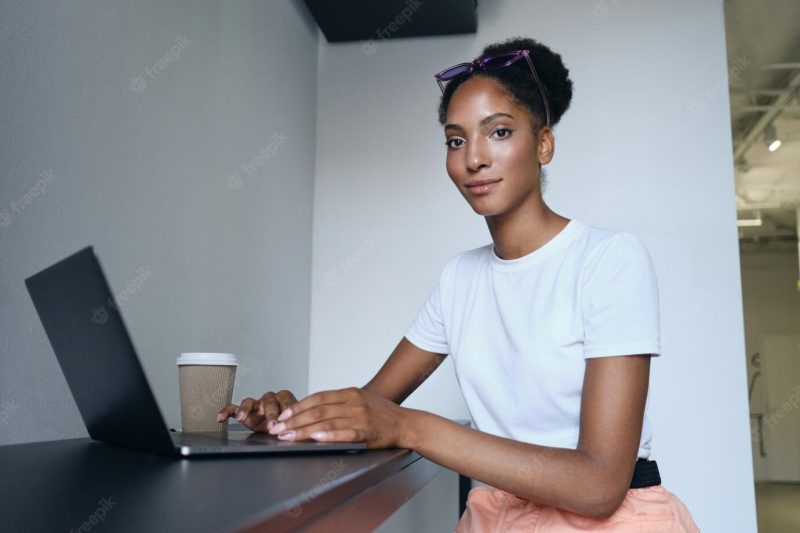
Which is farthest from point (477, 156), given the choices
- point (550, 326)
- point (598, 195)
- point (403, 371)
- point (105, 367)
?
point (598, 195)

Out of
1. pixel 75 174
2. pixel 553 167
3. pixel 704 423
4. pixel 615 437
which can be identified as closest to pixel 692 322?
pixel 704 423

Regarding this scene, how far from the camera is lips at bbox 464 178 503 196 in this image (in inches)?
41.2

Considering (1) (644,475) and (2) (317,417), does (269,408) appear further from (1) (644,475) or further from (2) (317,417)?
(1) (644,475)

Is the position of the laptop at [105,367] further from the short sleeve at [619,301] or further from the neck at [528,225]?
the neck at [528,225]

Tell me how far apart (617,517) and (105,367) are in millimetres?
617

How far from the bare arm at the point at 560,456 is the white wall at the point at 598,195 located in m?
1.20

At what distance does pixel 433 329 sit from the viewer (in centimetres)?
119

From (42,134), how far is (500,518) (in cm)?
80

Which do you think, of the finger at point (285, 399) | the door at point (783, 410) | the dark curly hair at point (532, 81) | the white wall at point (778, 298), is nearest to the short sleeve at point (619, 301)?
the dark curly hair at point (532, 81)

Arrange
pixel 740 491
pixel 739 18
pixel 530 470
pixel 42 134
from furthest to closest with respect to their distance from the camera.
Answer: pixel 739 18, pixel 740 491, pixel 42 134, pixel 530 470

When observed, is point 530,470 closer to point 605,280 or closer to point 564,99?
point 605,280

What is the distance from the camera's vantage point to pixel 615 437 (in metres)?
0.79

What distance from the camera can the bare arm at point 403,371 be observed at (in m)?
1.16

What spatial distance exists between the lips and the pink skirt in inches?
17.6
